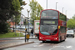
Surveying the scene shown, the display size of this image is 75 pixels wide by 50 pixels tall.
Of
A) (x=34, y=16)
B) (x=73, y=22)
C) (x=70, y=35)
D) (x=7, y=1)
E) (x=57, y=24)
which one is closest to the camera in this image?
(x=57, y=24)

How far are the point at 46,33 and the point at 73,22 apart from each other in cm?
10123

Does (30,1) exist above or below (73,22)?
above

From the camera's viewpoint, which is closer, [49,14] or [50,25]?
[50,25]

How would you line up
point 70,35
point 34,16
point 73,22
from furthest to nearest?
point 73,22, point 34,16, point 70,35

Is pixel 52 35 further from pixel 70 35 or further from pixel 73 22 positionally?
pixel 73 22

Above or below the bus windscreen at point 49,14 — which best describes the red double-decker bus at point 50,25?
below

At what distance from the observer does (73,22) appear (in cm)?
12594

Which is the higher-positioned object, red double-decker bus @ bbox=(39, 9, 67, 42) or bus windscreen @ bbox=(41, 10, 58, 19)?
bus windscreen @ bbox=(41, 10, 58, 19)

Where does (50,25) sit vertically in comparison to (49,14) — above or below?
below

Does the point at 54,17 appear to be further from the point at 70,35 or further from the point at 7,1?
the point at 70,35

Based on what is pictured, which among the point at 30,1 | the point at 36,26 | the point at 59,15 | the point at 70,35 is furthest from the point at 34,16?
the point at 59,15

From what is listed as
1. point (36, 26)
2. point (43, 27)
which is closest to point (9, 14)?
point (36, 26)

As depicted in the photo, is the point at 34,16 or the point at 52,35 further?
the point at 34,16

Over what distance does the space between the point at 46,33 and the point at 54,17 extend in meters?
2.24
